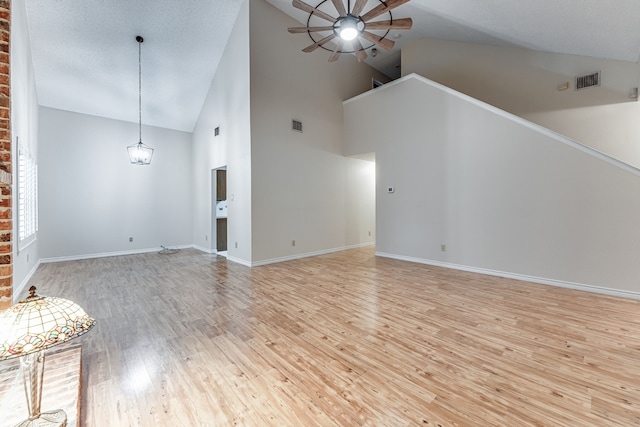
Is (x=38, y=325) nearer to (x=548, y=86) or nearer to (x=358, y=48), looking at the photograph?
(x=358, y=48)

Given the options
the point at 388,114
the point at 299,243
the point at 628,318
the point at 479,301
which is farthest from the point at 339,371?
the point at 388,114

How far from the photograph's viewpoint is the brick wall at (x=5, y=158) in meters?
1.63

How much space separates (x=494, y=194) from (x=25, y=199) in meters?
7.30

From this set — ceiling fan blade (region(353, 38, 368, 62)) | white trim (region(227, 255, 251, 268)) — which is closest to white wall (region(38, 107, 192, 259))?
white trim (region(227, 255, 251, 268))

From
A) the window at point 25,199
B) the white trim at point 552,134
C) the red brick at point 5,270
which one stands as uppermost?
the white trim at point 552,134

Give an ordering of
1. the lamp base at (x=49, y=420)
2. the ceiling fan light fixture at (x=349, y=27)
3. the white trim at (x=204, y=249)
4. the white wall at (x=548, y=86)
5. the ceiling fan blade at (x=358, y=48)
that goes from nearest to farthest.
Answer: the lamp base at (x=49, y=420)
the ceiling fan light fixture at (x=349, y=27)
the ceiling fan blade at (x=358, y=48)
the white wall at (x=548, y=86)
the white trim at (x=204, y=249)

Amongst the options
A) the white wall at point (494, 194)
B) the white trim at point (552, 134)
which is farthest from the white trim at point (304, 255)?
the white trim at point (552, 134)

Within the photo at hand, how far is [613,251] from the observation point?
136 inches

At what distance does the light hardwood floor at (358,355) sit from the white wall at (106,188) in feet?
8.21

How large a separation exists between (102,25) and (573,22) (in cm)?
757

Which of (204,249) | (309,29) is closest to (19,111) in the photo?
(309,29)

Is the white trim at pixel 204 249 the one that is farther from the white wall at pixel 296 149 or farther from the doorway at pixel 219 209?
the white wall at pixel 296 149

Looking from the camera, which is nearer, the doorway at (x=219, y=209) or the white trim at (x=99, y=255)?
the white trim at (x=99, y=255)

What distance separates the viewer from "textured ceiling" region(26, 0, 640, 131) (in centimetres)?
399
